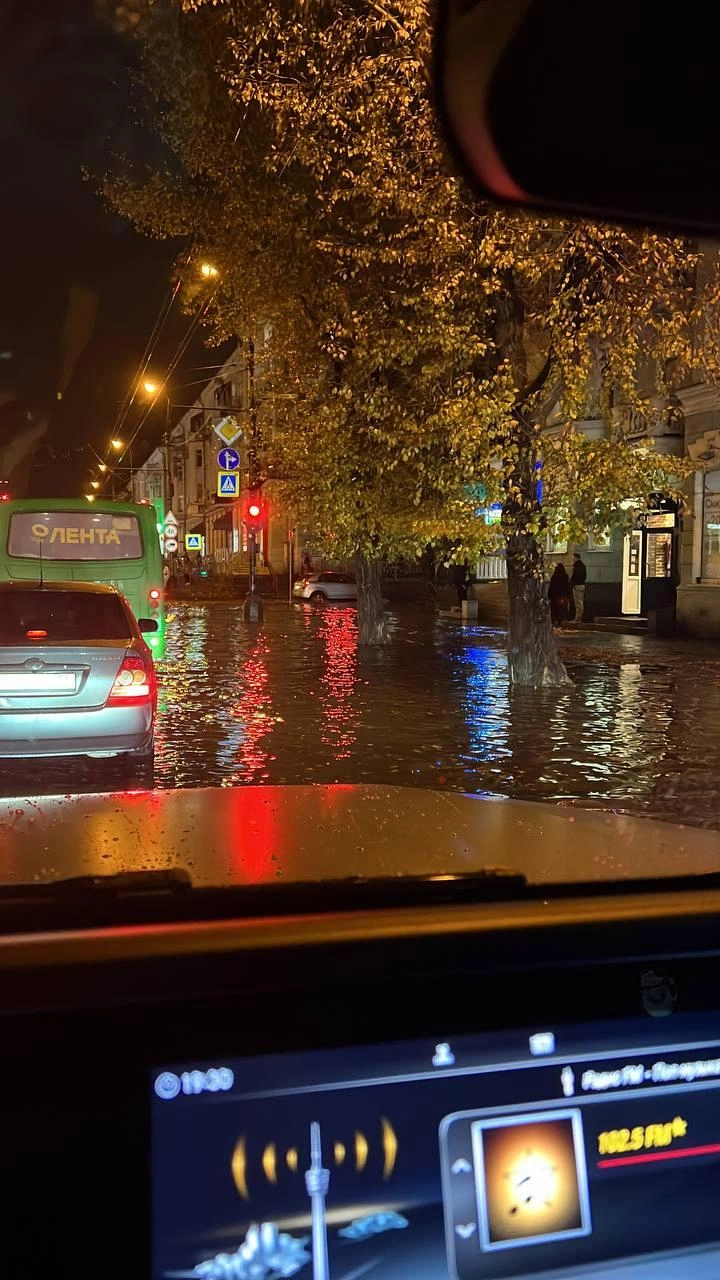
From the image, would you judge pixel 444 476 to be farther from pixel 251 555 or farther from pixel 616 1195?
pixel 251 555

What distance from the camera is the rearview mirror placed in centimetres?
171

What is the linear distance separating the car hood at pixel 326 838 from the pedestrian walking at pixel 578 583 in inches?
953

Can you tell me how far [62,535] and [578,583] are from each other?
50.1 ft

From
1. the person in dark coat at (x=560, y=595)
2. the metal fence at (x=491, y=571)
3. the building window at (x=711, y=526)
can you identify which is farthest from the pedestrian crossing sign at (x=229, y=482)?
the building window at (x=711, y=526)

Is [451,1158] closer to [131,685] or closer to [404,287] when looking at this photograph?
[131,685]

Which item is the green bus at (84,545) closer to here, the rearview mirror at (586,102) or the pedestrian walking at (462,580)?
the rearview mirror at (586,102)

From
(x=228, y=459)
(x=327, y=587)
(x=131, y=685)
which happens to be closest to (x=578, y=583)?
(x=228, y=459)

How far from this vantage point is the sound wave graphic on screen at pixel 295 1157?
5.90ft

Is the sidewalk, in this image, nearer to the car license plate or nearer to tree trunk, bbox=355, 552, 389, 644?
tree trunk, bbox=355, 552, 389, 644

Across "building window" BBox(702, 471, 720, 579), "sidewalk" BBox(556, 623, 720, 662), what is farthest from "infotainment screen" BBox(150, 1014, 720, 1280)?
"building window" BBox(702, 471, 720, 579)

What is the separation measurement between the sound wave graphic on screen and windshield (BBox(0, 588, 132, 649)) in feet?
23.7

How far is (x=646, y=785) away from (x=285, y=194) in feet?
31.2

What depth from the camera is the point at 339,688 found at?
15.6 m

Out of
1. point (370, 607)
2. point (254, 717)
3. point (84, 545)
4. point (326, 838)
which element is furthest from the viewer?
point (370, 607)
